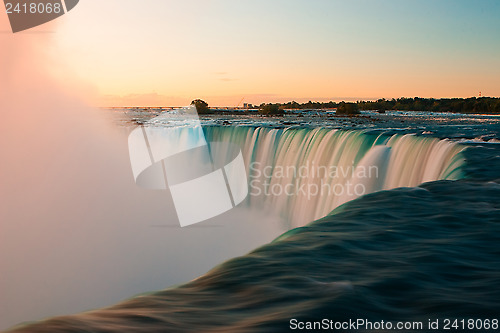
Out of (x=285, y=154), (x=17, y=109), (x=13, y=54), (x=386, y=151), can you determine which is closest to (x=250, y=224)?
(x=285, y=154)

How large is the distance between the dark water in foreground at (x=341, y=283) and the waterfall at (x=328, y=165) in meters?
5.45

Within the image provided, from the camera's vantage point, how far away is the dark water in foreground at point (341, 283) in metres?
3.86

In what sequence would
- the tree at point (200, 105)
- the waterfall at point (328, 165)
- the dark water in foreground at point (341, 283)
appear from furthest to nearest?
the tree at point (200, 105) < the waterfall at point (328, 165) < the dark water in foreground at point (341, 283)

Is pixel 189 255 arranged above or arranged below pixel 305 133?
below

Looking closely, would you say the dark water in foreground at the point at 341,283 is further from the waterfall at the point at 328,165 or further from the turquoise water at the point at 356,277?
the waterfall at the point at 328,165

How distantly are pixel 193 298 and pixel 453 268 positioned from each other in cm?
275

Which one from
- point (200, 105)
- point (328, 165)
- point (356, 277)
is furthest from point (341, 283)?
point (200, 105)

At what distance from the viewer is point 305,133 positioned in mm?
22922

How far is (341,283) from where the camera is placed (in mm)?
4652

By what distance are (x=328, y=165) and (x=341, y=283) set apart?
14994 millimetres

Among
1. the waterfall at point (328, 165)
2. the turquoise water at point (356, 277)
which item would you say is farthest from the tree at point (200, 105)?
the turquoise water at point (356, 277)

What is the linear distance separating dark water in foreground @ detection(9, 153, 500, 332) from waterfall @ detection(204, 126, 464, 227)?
5.45 meters

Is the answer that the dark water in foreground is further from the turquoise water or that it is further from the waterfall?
the waterfall

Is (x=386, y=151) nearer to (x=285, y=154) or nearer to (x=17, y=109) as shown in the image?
(x=285, y=154)
